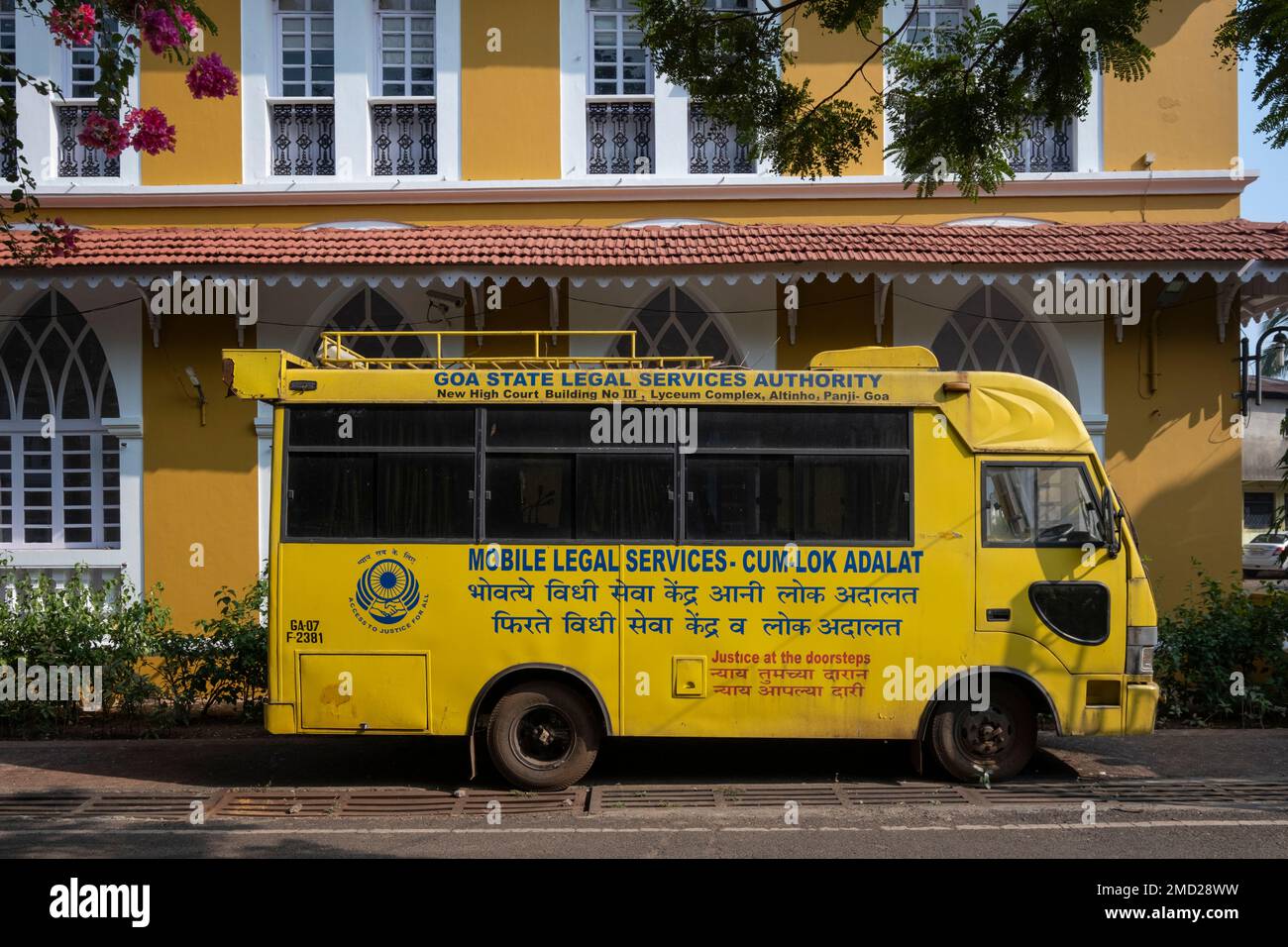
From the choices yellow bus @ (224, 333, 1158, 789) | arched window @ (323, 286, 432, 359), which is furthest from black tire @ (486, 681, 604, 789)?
arched window @ (323, 286, 432, 359)

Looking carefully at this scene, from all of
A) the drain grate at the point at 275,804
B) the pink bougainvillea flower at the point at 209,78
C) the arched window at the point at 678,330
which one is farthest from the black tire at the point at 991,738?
the pink bougainvillea flower at the point at 209,78

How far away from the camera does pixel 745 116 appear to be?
22.7 feet

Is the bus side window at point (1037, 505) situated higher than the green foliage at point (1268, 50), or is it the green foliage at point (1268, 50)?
the green foliage at point (1268, 50)

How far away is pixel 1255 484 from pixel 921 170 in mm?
35615

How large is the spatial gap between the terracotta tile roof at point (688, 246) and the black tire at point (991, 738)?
16.3ft

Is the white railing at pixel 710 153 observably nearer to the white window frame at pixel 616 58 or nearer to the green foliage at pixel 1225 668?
the white window frame at pixel 616 58

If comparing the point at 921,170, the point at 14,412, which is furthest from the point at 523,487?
the point at 14,412

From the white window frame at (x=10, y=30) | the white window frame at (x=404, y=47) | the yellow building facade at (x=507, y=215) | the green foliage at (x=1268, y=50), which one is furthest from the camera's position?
the white window frame at (x=404, y=47)

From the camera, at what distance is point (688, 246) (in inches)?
461

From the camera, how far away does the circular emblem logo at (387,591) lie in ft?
25.8

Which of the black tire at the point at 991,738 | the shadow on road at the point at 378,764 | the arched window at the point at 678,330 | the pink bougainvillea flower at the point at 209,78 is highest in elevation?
the pink bougainvillea flower at the point at 209,78

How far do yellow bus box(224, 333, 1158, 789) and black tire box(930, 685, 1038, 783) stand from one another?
2cm

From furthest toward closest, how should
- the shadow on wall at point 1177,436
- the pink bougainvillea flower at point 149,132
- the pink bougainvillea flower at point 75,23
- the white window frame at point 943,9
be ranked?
the white window frame at point 943,9
the shadow on wall at point 1177,436
the pink bougainvillea flower at point 149,132
the pink bougainvillea flower at point 75,23

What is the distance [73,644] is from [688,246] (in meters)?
7.21
